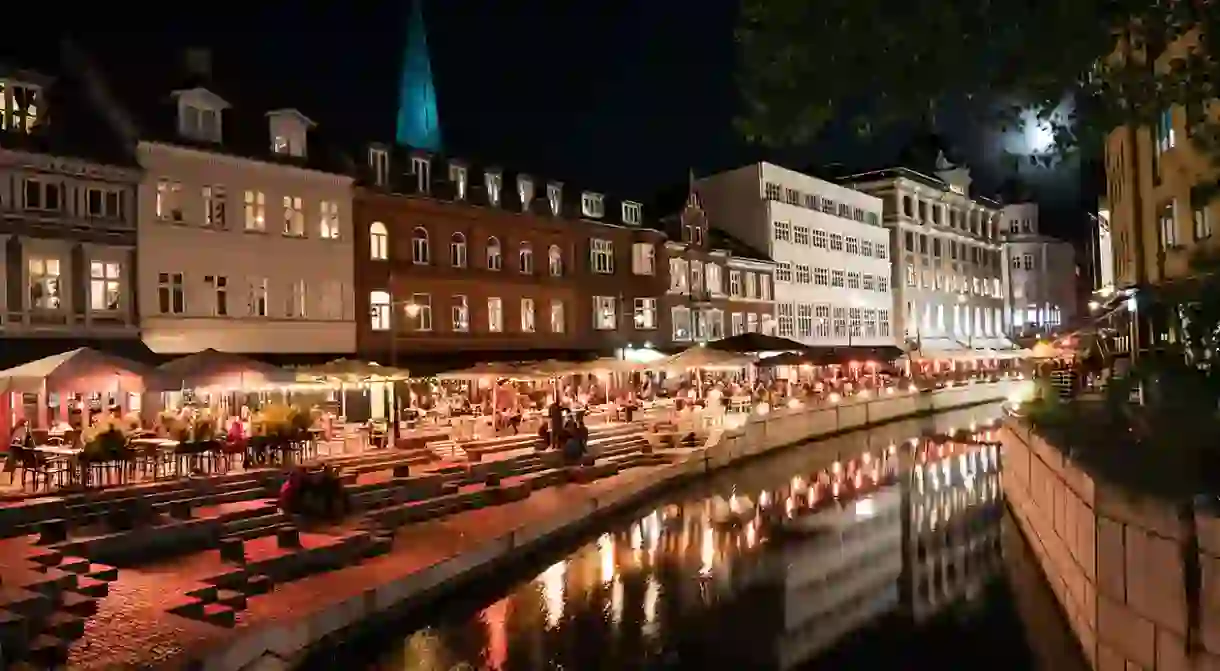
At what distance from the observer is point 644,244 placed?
54562mm

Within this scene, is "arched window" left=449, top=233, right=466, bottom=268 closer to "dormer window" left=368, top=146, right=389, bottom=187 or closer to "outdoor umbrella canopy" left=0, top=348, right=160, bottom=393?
"dormer window" left=368, top=146, right=389, bottom=187

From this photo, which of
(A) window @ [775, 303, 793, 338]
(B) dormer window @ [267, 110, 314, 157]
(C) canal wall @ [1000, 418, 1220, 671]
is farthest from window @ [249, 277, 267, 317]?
(A) window @ [775, 303, 793, 338]

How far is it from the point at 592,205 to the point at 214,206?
2148cm

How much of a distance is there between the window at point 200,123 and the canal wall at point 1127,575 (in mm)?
27079

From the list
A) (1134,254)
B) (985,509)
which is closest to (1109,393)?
(985,509)

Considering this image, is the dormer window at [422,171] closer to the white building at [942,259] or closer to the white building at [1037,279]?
the white building at [942,259]

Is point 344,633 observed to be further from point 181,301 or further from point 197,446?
point 181,301

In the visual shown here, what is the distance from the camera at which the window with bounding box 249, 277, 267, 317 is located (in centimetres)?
3538

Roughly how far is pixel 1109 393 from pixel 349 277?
31450 mm

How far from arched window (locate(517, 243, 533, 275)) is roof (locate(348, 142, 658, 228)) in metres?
1.71

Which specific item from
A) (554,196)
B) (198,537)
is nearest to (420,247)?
(554,196)

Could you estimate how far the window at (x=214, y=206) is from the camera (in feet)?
111

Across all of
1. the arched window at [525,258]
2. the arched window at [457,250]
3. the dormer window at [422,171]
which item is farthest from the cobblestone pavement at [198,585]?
the arched window at [525,258]

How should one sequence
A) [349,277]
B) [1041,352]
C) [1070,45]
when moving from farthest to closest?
[1041,352] < [349,277] < [1070,45]
